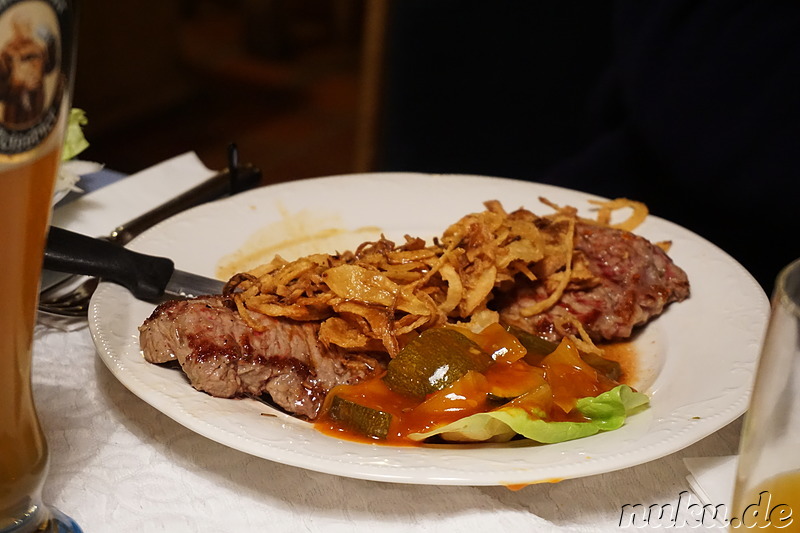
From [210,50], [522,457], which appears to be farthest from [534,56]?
[210,50]

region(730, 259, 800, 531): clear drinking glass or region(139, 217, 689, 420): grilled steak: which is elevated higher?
region(730, 259, 800, 531): clear drinking glass

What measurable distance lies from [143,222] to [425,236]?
72 cm

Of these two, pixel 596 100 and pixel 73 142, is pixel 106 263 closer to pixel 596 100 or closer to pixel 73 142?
pixel 73 142

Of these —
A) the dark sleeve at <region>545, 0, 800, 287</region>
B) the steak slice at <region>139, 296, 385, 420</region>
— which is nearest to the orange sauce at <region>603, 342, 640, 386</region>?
the steak slice at <region>139, 296, 385, 420</region>

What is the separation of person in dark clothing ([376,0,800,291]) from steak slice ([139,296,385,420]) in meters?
1.75

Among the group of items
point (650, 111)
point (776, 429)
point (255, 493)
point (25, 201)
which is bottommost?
point (255, 493)

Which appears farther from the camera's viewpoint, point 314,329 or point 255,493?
point 314,329

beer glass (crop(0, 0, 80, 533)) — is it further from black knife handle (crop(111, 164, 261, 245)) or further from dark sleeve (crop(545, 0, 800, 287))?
dark sleeve (crop(545, 0, 800, 287))

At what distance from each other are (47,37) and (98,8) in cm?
533

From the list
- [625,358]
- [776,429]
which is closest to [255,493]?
[776,429]

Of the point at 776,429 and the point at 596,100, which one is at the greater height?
the point at 776,429

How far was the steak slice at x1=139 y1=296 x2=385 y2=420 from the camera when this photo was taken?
153 centimetres

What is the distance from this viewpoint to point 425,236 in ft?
7.49

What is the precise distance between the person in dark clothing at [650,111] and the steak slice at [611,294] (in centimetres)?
103
